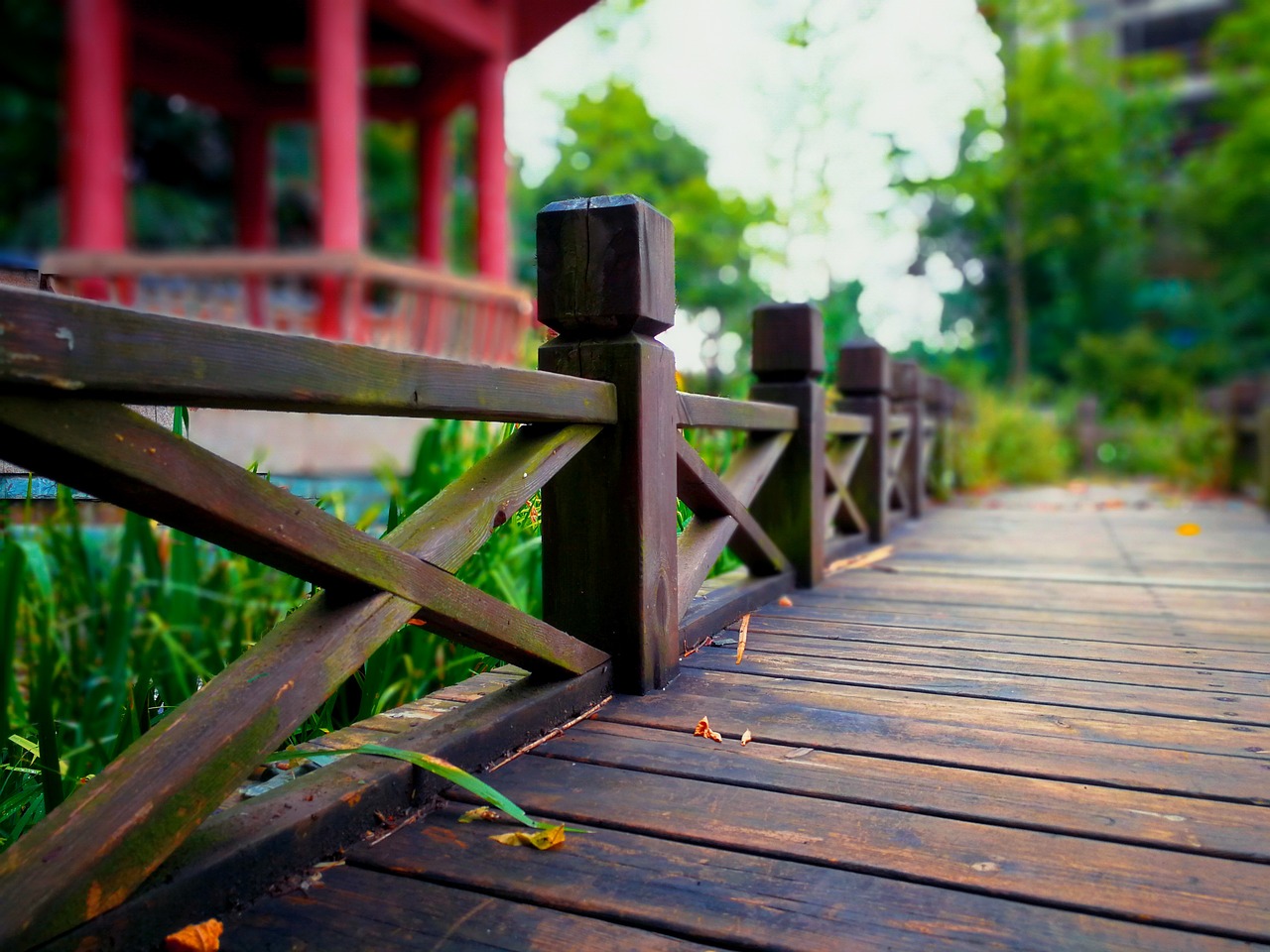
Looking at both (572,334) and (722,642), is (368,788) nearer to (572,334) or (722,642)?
(572,334)

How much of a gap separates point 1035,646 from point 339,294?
5.17 meters

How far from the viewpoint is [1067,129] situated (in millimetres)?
15305

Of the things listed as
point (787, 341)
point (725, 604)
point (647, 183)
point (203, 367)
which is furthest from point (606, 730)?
point (647, 183)

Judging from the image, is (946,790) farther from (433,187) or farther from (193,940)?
(433,187)

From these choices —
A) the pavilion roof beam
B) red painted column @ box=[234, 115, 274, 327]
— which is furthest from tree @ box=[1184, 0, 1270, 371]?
red painted column @ box=[234, 115, 274, 327]

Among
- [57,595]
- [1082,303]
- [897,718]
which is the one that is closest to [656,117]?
[57,595]

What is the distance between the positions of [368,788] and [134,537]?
1.79m

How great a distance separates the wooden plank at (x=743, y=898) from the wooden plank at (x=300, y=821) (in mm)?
63

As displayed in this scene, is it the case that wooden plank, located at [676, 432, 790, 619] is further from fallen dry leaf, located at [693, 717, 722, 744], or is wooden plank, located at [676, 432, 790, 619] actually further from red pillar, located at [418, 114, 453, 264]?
red pillar, located at [418, 114, 453, 264]

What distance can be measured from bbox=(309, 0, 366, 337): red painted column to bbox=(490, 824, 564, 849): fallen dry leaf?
18.1ft

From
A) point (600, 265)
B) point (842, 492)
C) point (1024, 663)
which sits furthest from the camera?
point (842, 492)

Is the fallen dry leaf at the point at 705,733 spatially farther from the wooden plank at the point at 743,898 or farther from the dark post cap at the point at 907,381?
the dark post cap at the point at 907,381

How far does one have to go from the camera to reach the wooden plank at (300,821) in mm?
1008

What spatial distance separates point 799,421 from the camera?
2.99 metres
